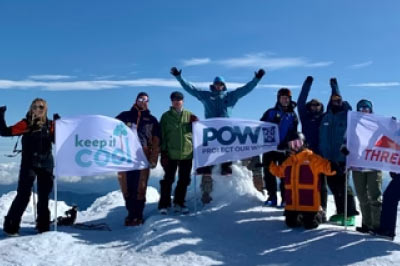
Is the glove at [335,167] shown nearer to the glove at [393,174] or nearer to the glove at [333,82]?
the glove at [393,174]

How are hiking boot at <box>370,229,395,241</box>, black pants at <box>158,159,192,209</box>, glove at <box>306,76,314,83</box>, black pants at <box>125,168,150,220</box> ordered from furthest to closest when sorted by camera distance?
glove at <box>306,76,314,83</box>
black pants at <box>158,159,192,209</box>
black pants at <box>125,168,150,220</box>
hiking boot at <box>370,229,395,241</box>

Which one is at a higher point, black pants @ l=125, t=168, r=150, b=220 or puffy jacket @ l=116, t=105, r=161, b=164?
puffy jacket @ l=116, t=105, r=161, b=164

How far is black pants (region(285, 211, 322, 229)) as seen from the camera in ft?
25.5

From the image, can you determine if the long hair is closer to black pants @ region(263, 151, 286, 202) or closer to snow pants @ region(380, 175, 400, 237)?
black pants @ region(263, 151, 286, 202)

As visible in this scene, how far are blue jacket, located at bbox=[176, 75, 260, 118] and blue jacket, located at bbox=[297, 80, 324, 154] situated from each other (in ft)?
4.10

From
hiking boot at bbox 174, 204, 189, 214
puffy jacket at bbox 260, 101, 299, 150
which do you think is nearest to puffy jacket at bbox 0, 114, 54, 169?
hiking boot at bbox 174, 204, 189, 214

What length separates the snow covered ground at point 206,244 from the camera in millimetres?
6531

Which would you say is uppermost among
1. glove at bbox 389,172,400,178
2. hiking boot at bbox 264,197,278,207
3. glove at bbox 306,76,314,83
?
glove at bbox 306,76,314,83

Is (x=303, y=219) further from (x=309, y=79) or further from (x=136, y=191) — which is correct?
(x=136, y=191)

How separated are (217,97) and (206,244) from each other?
3754mm

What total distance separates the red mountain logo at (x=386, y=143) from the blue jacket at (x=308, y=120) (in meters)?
1.34

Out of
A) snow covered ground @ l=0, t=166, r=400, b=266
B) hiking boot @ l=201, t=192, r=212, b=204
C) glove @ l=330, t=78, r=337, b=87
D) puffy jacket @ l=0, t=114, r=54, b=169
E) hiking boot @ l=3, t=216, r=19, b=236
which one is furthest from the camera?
hiking boot @ l=201, t=192, r=212, b=204

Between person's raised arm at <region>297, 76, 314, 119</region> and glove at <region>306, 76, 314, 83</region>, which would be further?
glove at <region>306, 76, 314, 83</region>

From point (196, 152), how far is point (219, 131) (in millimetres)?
708
